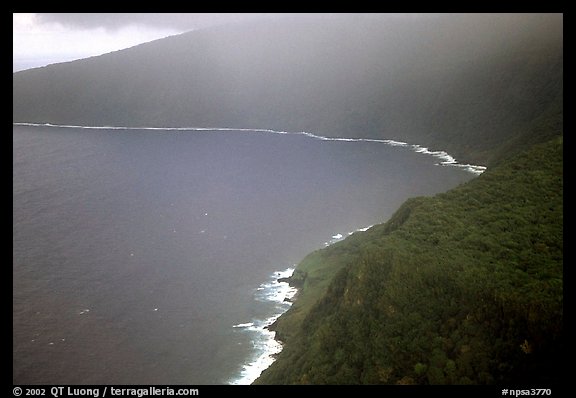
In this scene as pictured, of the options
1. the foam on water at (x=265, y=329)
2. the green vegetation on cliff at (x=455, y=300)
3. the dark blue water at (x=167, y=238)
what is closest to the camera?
the green vegetation on cliff at (x=455, y=300)

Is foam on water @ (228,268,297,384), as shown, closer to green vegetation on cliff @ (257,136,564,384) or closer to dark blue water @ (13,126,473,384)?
dark blue water @ (13,126,473,384)

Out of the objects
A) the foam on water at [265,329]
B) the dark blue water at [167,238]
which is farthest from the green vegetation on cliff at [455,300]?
the dark blue water at [167,238]

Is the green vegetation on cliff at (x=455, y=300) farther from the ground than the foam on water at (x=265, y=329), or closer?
farther from the ground

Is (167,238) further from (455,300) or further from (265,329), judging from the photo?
(455,300)

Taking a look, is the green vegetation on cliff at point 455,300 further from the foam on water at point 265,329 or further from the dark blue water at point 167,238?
the dark blue water at point 167,238

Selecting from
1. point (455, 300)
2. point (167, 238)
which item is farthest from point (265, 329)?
point (167, 238)
